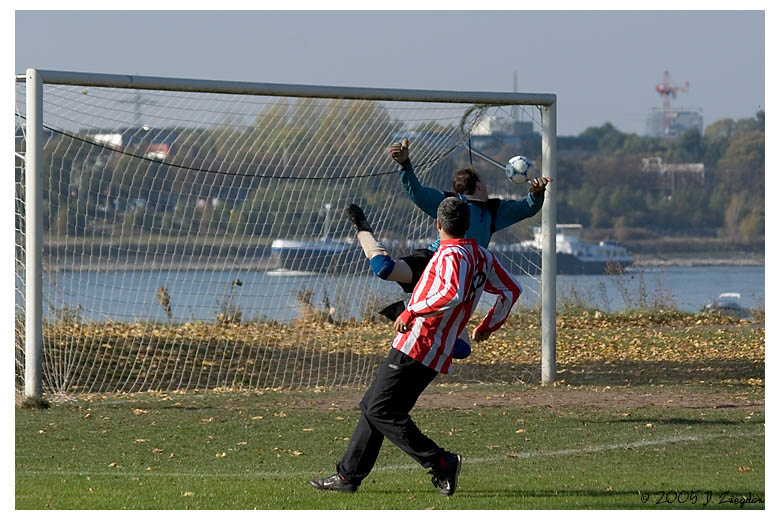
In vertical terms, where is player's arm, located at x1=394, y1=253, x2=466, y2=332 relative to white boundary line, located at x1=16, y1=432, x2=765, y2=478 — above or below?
above

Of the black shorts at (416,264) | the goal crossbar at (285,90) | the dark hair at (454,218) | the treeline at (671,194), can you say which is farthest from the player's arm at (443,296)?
the treeline at (671,194)

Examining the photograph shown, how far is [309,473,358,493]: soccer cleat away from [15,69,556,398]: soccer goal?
4985 mm

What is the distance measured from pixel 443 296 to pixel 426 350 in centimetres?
37

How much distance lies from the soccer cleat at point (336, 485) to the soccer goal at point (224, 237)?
4985 millimetres

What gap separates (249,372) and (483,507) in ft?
29.2

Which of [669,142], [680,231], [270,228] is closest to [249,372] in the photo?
[270,228]

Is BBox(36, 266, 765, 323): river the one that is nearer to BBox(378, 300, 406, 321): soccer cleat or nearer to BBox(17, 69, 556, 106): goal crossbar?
BBox(17, 69, 556, 106): goal crossbar

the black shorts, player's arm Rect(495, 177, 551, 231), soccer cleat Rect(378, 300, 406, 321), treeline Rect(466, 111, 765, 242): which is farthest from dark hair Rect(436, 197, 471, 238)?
treeline Rect(466, 111, 765, 242)

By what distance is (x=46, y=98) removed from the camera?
13.0m

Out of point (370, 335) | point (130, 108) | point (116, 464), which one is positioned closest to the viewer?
point (116, 464)

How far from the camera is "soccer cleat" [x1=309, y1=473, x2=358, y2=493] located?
7.47 meters

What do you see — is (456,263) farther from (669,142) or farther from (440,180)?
(669,142)

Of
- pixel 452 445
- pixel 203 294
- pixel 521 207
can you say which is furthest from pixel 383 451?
pixel 203 294

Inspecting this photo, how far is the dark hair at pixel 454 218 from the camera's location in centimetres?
732
